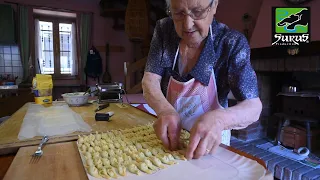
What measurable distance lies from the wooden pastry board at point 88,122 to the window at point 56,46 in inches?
150

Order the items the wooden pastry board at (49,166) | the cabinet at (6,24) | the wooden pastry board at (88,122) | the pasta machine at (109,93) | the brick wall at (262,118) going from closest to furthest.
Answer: the wooden pastry board at (49,166)
the wooden pastry board at (88,122)
the pasta machine at (109,93)
the brick wall at (262,118)
the cabinet at (6,24)

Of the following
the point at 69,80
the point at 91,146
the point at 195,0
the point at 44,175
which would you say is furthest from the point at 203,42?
the point at 69,80

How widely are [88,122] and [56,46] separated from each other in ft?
14.1

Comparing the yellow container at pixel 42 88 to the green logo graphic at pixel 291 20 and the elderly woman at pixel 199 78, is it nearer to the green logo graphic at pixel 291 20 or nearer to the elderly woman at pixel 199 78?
the elderly woman at pixel 199 78

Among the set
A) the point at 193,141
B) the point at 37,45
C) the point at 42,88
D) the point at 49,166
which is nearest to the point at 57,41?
the point at 37,45

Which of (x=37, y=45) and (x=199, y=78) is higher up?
(x=37, y=45)

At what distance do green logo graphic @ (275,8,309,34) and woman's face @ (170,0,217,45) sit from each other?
2.09m

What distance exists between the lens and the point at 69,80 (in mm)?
4949

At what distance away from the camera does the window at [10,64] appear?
428 centimetres

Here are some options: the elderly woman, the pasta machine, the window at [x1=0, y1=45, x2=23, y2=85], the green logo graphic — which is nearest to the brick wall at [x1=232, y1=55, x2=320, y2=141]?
the green logo graphic

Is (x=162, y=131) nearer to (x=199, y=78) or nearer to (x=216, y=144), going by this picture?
(x=216, y=144)

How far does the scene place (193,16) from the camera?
0.79 meters

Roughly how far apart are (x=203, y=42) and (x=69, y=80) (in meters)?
4.55
